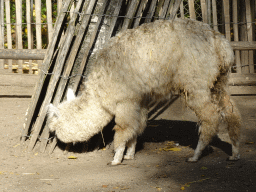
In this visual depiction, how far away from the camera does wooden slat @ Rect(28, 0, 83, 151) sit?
4858 millimetres

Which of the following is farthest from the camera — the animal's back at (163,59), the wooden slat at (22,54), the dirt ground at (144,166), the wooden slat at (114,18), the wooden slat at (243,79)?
the wooden slat at (243,79)

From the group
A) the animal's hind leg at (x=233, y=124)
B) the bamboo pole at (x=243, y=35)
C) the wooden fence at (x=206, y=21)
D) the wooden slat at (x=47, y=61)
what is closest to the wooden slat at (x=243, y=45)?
the wooden fence at (x=206, y=21)

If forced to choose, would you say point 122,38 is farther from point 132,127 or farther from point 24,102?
point 24,102

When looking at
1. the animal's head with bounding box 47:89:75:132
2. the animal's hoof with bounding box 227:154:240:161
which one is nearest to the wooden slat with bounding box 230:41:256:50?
the animal's hoof with bounding box 227:154:240:161

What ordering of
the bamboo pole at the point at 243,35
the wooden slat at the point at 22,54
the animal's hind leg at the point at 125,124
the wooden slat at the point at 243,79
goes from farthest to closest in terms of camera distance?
the wooden slat at the point at 243,79
the bamboo pole at the point at 243,35
the wooden slat at the point at 22,54
the animal's hind leg at the point at 125,124

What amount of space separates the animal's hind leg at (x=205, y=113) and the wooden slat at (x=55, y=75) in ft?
6.12

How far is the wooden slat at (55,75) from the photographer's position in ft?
15.9

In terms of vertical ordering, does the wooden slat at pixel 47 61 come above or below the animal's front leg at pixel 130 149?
above

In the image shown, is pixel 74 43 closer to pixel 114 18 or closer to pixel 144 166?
pixel 114 18

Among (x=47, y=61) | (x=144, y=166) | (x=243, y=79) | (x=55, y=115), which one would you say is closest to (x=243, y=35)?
(x=243, y=79)

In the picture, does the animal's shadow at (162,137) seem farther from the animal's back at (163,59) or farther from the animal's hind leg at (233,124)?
the animal's back at (163,59)

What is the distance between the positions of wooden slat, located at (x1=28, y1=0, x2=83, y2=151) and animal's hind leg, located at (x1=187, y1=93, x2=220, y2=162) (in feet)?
Answer: 6.12

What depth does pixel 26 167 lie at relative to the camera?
455 centimetres

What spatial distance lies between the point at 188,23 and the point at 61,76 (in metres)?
1.93
